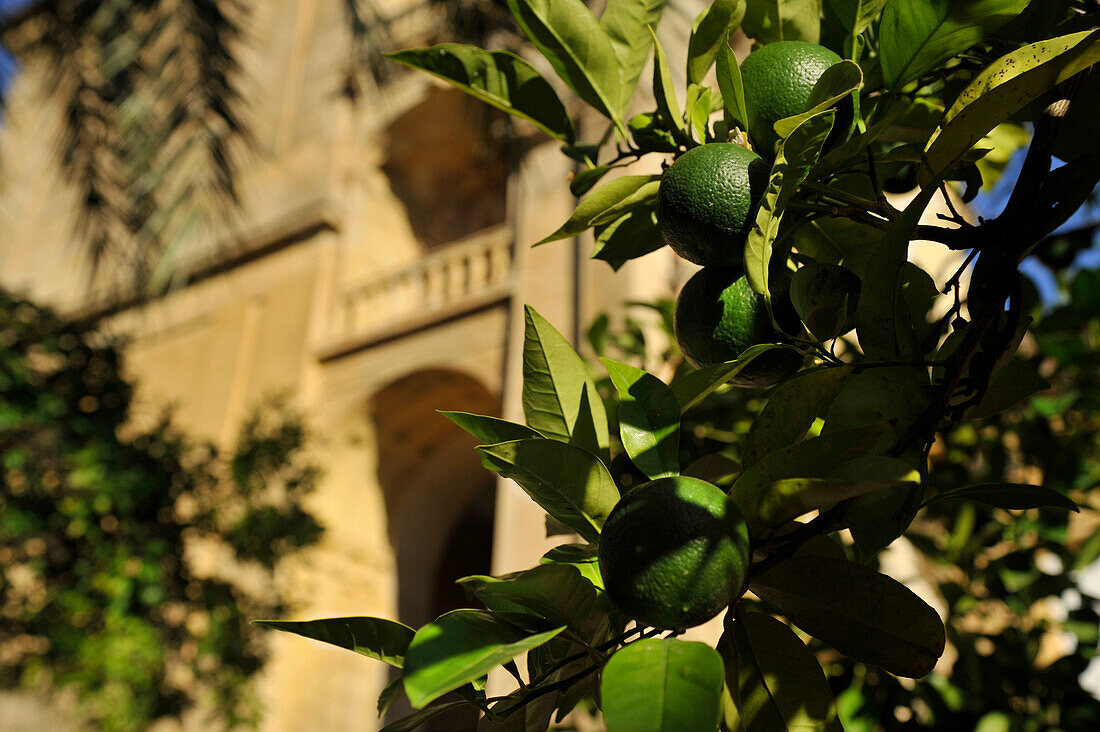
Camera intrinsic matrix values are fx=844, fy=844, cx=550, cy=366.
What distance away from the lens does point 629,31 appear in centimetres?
57

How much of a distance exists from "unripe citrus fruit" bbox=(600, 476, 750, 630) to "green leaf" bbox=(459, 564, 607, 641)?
1cm

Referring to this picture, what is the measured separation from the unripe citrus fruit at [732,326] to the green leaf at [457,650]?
0.73 feet

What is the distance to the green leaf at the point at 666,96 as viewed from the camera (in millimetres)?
543

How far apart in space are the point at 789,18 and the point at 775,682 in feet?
1.44

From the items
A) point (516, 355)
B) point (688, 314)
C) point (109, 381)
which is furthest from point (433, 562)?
point (688, 314)

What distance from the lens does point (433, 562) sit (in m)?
5.63

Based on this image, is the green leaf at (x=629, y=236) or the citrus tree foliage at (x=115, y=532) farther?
the citrus tree foliage at (x=115, y=532)

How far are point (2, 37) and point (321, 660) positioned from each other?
333 cm

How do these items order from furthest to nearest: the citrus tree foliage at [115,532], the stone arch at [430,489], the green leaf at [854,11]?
1. the stone arch at [430,489]
2. the citrus tree foliage at [115,532]
3. the green leaf at [854,11]

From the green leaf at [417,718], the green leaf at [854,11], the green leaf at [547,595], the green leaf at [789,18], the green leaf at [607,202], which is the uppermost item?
the green leaf at [789,18]

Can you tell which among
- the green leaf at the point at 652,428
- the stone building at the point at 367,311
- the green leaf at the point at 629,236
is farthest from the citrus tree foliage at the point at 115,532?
the green leaf at the point at 652,428

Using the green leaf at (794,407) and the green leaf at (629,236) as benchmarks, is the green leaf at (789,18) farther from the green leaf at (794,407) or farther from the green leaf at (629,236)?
the green leaf at (794,407)

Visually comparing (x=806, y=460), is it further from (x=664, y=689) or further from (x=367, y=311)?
(x=367, y=311)

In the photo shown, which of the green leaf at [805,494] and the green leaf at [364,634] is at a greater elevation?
the green leaf at [805,494]
